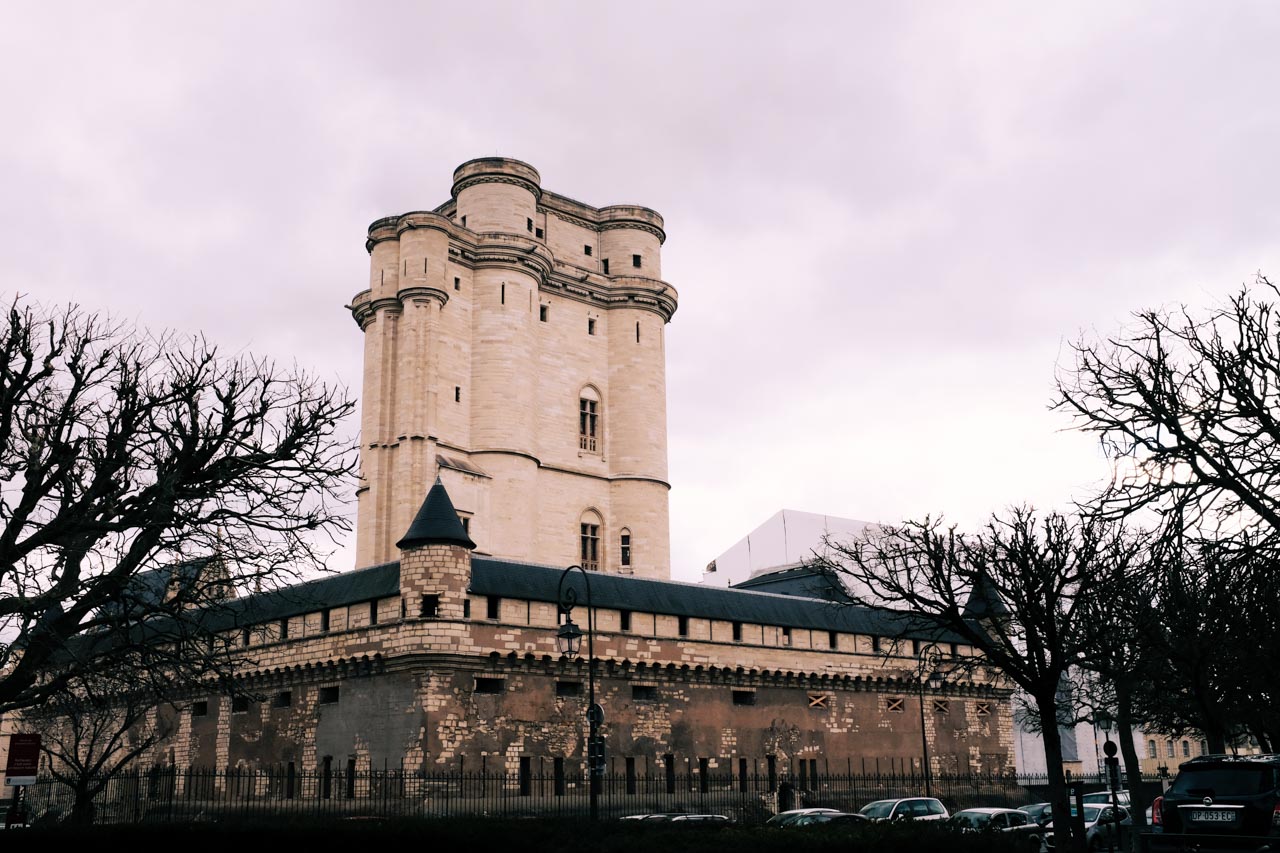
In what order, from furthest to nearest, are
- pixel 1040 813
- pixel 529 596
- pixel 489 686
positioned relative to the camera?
pixel 529 596, pixel 489 686, pixel 1040 813

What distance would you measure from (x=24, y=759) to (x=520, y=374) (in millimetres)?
32497

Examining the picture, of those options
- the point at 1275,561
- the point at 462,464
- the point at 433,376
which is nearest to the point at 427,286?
the point at 433,376

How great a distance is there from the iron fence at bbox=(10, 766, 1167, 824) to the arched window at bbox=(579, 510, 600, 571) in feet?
50.5

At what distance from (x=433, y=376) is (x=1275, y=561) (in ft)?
118

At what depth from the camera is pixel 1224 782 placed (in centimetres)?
1570

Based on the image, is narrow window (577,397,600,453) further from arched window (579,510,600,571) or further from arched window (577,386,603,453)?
arched window (579,510,600,571)

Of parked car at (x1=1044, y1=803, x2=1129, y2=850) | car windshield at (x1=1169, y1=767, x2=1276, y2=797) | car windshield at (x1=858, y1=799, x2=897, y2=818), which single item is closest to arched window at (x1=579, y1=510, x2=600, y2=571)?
car windshield at (x1=858, y1=799, x2=897, y2=818)

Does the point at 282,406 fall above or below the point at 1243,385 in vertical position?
above

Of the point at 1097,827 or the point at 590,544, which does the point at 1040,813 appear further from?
the point at 590,544

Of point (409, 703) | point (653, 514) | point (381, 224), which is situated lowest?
point (409, 703)

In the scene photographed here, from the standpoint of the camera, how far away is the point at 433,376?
4694 centimetres

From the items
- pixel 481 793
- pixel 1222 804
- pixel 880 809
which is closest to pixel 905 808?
pixel 880 809

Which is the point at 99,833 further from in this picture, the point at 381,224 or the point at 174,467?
the point at 381,224

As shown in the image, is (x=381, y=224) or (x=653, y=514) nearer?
(x=381, y=224)
